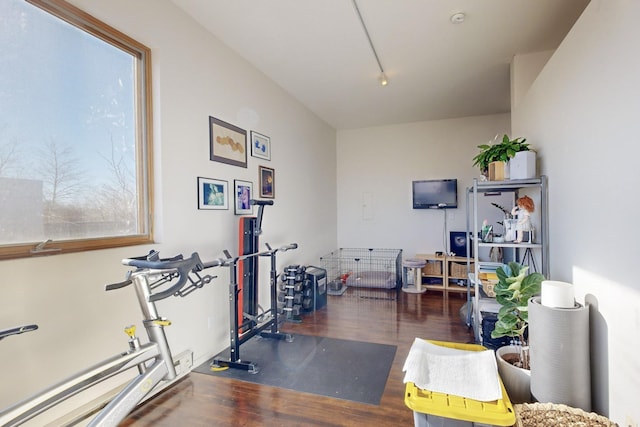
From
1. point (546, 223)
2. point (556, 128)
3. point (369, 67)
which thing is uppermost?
point (369, 67)

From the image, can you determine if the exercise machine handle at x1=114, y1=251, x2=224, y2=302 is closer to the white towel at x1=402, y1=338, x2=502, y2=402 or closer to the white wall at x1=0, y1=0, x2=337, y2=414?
the white wall at x1=0, y1=0, x2=337, y2=414

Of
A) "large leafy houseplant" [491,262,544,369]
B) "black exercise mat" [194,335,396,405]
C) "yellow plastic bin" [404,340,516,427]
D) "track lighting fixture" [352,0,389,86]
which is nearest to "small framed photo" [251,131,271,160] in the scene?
"track lighting fixture" [352,0,389,86]

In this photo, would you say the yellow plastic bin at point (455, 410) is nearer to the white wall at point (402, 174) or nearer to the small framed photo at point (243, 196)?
the small framed photo at point (243, 196)

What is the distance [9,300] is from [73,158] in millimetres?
824

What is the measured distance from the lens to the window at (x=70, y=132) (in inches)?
62.8

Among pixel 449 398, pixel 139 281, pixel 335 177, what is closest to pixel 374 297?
pixel 335 177

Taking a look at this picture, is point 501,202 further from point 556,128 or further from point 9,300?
point 9,300

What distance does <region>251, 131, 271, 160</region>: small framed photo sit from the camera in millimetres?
3396

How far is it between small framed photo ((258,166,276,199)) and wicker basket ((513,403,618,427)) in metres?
2.85

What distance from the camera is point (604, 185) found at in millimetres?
1620

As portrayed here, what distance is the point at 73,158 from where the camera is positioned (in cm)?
186

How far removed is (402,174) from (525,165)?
3.21 meters

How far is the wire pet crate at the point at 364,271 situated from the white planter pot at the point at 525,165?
8.71 feet

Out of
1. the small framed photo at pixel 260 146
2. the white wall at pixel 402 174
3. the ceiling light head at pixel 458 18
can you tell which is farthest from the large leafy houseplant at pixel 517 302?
the white wall at pixel 402 174
